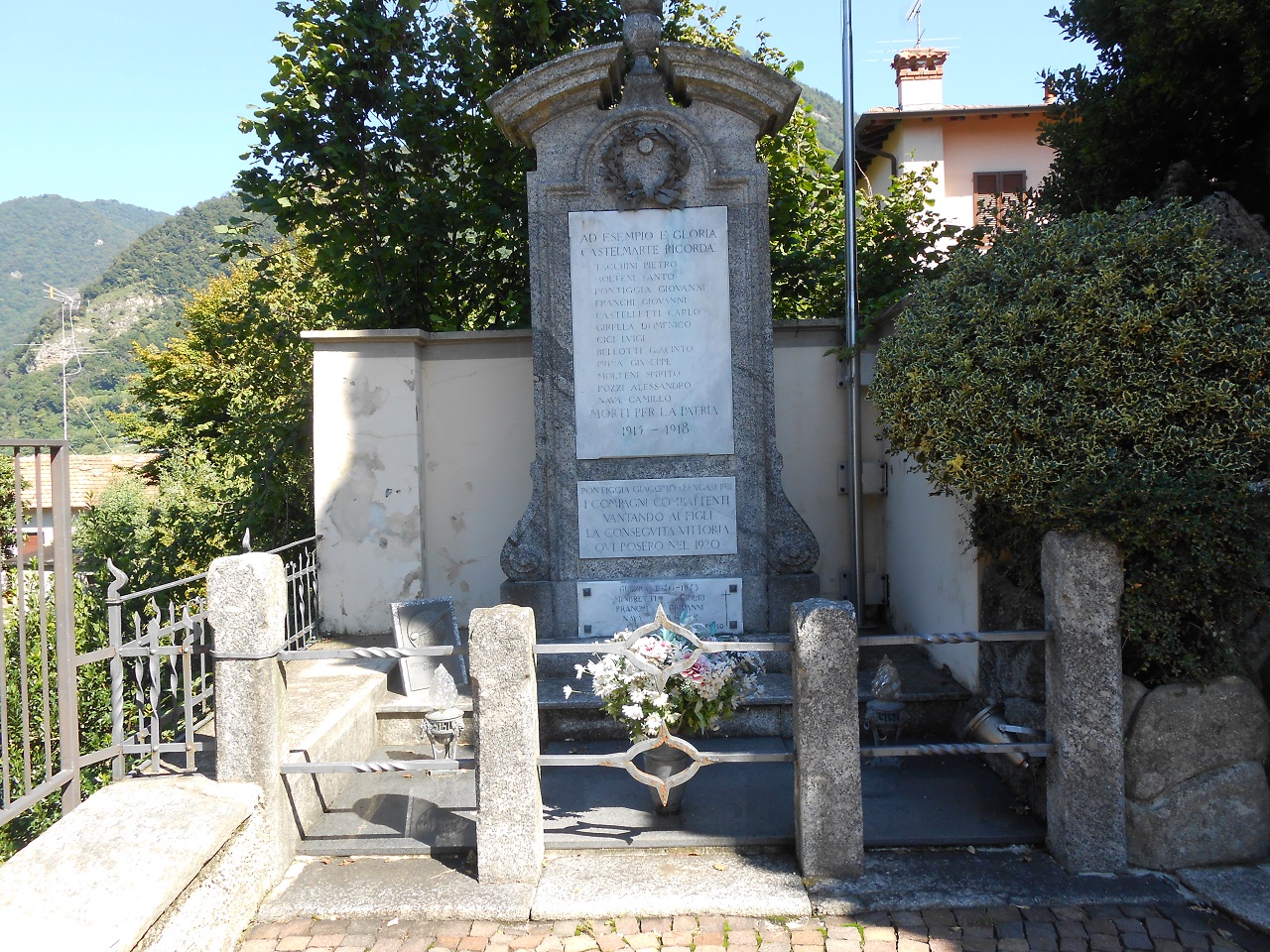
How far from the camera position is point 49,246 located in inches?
4569

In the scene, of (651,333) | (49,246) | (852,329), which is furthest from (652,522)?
(49,246)

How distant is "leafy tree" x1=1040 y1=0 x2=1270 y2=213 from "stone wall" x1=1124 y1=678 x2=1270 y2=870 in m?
3.27

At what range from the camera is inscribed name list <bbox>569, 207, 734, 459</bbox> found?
6371 mm

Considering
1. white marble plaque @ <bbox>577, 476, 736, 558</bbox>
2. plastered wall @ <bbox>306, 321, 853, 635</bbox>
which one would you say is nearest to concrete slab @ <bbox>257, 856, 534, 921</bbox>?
white marble plaque @ <bbox>577, 476, 736, 558</bbox>

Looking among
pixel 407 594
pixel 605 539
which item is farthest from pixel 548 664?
pixel 407 594

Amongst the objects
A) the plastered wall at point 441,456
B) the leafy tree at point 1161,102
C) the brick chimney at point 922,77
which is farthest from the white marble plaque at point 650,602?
the brick chimney at point 922,77

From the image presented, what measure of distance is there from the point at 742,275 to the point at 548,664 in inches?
111

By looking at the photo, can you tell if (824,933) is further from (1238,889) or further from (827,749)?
(1238,889)

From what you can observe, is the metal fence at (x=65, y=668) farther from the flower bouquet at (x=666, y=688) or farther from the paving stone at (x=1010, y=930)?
the paving stone at (x=1010, y=930)

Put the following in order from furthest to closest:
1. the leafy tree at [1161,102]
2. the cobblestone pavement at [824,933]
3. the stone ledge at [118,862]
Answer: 1. the leafy tree at [1161,102]
2. the cobblestone pavement at [824,933]
3. the stone ledge at [118,862]

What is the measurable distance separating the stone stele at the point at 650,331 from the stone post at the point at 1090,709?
101 inches

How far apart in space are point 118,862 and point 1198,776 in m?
4.02

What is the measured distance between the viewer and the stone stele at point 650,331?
20.8 feet

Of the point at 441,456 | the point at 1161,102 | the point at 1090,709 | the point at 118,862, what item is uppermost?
the point at 1161,102
